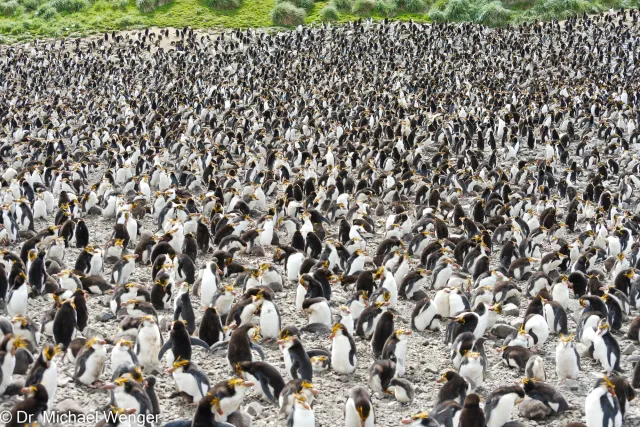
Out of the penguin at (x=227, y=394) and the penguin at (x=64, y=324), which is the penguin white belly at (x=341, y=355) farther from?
the penguin at (x=64, y=324)

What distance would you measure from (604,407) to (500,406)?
102 cm

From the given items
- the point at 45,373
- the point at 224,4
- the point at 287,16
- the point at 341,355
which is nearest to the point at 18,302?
the point at 45,373

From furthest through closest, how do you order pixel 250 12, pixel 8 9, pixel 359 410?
1. pixel 8 9
2. pixel 250 12
3. pixel 359 410

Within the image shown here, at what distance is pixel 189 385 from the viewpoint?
7.86 meters

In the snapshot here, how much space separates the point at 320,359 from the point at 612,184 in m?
12.9

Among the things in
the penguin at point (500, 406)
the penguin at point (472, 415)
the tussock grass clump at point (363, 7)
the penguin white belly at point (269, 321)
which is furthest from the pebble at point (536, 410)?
the tussock grass clump at point (363, 7)

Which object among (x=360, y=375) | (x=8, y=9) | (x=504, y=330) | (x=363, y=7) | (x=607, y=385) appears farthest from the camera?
(x=8, y=9)

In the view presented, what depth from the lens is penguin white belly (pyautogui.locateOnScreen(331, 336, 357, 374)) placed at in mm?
8906

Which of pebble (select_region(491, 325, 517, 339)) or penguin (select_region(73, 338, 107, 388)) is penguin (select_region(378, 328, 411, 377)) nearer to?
pebble (select_region(491, 325, 517, 339))

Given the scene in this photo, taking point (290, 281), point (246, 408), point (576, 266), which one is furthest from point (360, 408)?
point (576, 266)

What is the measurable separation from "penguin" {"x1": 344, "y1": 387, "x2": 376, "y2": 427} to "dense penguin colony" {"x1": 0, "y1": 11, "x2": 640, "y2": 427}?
24 mm

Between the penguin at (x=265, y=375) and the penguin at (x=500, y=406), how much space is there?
2169mm

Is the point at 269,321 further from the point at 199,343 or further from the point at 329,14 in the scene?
the point at 329,14

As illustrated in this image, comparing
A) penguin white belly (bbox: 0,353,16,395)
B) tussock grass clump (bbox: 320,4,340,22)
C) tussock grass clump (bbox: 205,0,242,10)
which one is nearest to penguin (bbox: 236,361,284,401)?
penguin white belly (bbox: 0,353,16,395)
